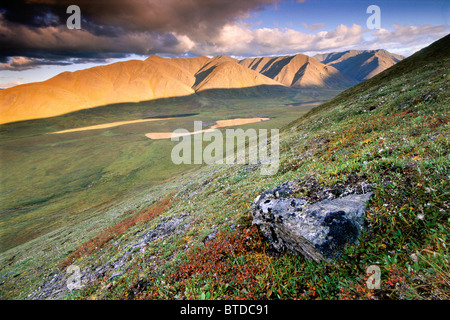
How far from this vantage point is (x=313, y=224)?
5.99 meters

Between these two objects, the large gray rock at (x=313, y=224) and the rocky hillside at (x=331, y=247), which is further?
the large gray rock at (x=313, y=224)

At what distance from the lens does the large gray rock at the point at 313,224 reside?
5516 millimetres

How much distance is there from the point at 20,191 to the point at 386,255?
102 meters

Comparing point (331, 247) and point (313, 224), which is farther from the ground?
point (313, 224)

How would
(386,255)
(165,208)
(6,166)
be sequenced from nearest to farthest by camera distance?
(386,255), (165,208), (6,166)

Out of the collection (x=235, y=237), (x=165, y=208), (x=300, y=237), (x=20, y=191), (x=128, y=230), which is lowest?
(x=20, y=191)

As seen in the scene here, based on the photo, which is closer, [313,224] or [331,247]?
[331,247]

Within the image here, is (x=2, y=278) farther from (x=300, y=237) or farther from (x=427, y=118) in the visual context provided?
(x=427, y=118)

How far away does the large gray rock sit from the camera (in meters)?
5.52

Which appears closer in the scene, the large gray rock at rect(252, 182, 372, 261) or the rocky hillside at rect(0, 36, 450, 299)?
the rocky hillside at rect(0, 36, 450, 299)
